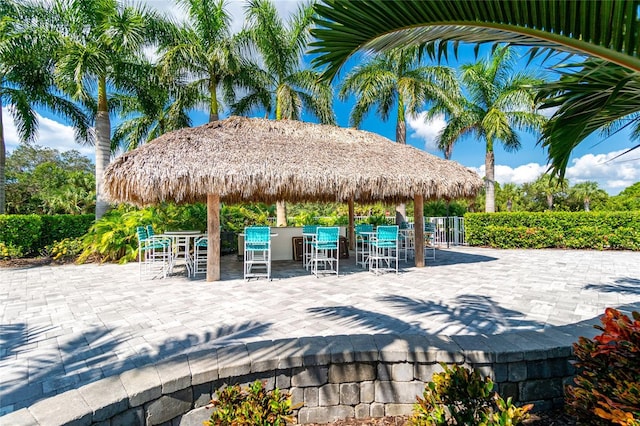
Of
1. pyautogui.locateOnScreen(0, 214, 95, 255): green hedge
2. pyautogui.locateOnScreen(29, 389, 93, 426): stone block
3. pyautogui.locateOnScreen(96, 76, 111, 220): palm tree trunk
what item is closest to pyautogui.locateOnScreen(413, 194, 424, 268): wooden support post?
pyautogui.locateOnScreen(29, 389, 93, 426): stone block

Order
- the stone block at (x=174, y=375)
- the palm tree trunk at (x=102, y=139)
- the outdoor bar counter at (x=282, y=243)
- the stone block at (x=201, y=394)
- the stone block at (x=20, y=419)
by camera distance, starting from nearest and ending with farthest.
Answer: the stone block at (x=20, y=419) → the stone block at (x=174, y=375) → the stone block at (x=201, y=394) → the outdoor bar counter at (x=282, y=243) → the palm tree trunk at (x=102, y=139)

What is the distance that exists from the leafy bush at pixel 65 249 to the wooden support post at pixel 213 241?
5.94 m

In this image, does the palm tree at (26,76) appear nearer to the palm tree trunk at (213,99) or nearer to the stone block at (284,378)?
the palm tree trunk at (213,99)

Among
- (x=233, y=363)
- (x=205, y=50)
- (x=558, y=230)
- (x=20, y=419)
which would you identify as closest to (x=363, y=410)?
(x=233, y=363)

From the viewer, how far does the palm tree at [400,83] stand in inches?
530

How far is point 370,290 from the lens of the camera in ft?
18.9

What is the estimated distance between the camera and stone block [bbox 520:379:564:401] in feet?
7.91

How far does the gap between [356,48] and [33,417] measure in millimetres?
2648

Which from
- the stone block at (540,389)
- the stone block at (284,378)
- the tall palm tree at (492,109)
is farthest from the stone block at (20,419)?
the tall palm tree at (492,109)

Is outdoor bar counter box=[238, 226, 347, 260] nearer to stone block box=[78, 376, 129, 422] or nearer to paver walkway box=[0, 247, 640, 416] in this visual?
paver walkway box=[0, 247, 640, 416]

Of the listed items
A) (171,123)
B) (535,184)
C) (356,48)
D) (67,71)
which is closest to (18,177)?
(171,123)

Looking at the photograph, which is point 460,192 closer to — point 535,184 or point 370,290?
point 370,290

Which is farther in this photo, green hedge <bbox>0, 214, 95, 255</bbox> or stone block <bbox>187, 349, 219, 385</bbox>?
green hedge <bbox>0, 214, 95, 255</bbox>

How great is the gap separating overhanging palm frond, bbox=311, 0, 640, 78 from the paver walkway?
2487 mm
